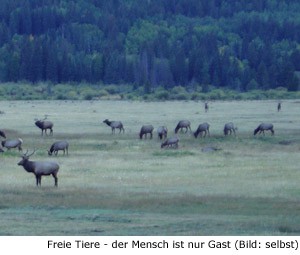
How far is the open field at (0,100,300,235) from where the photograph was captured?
2295 cm

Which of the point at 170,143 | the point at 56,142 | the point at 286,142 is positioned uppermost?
the point at 56,142

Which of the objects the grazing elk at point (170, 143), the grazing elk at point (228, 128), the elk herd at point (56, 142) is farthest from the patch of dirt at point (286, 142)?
the grazing elk at point (170, 143)

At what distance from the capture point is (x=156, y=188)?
99.9 feet

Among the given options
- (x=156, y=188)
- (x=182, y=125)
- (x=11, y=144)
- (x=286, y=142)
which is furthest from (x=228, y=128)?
(x=156, y=188)

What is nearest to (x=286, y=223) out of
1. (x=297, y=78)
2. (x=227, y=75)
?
(x=297, y=78)

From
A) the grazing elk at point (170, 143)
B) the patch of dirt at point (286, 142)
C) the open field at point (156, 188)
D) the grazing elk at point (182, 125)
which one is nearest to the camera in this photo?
the open field at point (156, 188)

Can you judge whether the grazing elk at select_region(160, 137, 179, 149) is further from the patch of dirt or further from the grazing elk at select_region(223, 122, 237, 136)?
the grazing elk at select_region(223, 122, 237, 136)

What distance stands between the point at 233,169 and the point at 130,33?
162903 millimetres

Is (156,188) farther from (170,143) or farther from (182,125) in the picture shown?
(182,125)

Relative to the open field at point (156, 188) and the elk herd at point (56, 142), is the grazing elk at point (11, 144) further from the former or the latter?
the open field at point (156, 188)

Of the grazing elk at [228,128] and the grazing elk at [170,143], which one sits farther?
the grazing elk at [228,128]

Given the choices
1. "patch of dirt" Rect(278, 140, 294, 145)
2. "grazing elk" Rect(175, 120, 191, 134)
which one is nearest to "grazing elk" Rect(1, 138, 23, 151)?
"patch of dirt" Rect(278, 140, 294, 145)

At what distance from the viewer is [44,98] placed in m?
117

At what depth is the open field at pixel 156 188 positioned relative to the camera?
2295 cm
